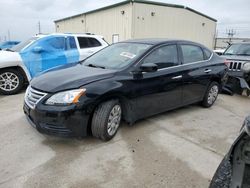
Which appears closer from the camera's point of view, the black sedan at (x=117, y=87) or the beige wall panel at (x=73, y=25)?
the black sedan at (x=117, y=87)

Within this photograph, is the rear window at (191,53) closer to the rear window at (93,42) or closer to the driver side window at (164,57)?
the driver side window at (164,57)

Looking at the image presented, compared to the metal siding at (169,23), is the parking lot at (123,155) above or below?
below

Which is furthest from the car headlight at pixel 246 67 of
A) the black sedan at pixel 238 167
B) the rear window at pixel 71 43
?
the black sedan at pixel 238 167

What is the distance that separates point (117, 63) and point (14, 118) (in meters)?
2.19

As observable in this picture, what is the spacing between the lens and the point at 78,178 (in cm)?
259

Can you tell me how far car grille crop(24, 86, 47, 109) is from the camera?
308cm

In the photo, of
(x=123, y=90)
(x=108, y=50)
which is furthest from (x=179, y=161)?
(x=108, y=50)

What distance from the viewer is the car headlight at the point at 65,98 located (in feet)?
9.71

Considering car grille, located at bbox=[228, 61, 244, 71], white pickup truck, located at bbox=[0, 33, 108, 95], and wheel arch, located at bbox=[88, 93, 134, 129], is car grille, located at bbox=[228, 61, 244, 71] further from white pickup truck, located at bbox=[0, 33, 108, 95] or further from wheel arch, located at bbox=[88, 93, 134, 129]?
wheel arch, located at bbox=[88, 93, 134, 129]

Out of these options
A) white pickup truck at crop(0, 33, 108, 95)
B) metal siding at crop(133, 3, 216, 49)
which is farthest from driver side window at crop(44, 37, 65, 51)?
metal siding at crop(133, 3, 216, 49)

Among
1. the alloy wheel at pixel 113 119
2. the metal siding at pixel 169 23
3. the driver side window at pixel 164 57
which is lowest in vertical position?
the alloy wheel at pixel 113 119

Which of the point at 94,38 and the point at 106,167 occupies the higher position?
the point at 94,38

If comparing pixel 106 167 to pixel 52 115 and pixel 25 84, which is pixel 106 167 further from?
pixel 25 84

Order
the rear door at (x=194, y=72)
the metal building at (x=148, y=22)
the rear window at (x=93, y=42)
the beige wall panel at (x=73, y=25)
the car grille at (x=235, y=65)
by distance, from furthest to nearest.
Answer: the beige wall panel at (x=73, y=25), the metal building at (x=148, y=22), the rear window at (x=93, y=42), the car grille at (x=235, y=65), the rear door at (x=194, y=72)
